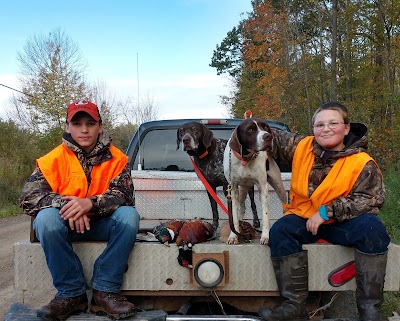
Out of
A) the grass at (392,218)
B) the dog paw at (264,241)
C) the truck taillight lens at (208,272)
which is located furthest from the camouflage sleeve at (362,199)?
the grass at (392,218)

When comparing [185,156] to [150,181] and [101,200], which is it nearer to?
[150,181]

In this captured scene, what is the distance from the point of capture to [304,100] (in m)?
22.0

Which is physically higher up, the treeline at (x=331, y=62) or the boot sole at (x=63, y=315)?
the treeline at (x=331, y=62)

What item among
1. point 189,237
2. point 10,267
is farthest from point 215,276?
point 10,267

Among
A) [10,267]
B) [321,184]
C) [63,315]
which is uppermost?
[321,184]

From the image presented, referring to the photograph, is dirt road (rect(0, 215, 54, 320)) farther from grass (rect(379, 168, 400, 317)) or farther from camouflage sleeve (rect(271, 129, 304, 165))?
grass (rect(379, 168, 400, 317))

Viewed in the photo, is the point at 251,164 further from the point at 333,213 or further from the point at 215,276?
the point at 215,276

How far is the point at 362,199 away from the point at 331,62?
48.3ft

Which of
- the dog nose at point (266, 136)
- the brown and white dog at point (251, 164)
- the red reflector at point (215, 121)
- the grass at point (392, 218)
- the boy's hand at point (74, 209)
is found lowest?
the grass at point (392, 218)

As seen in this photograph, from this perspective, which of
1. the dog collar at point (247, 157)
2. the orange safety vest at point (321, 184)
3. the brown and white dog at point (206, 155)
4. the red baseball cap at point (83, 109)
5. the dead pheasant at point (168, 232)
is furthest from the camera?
the brown and white dog at point (206, 155)

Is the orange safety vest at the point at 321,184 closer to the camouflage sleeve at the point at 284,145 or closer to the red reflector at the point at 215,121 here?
the camouflage sleeve at the point at 284,145

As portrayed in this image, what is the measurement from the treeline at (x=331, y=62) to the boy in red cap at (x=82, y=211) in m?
10.9

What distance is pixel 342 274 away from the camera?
2.90 m

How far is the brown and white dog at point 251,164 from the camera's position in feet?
11.1
